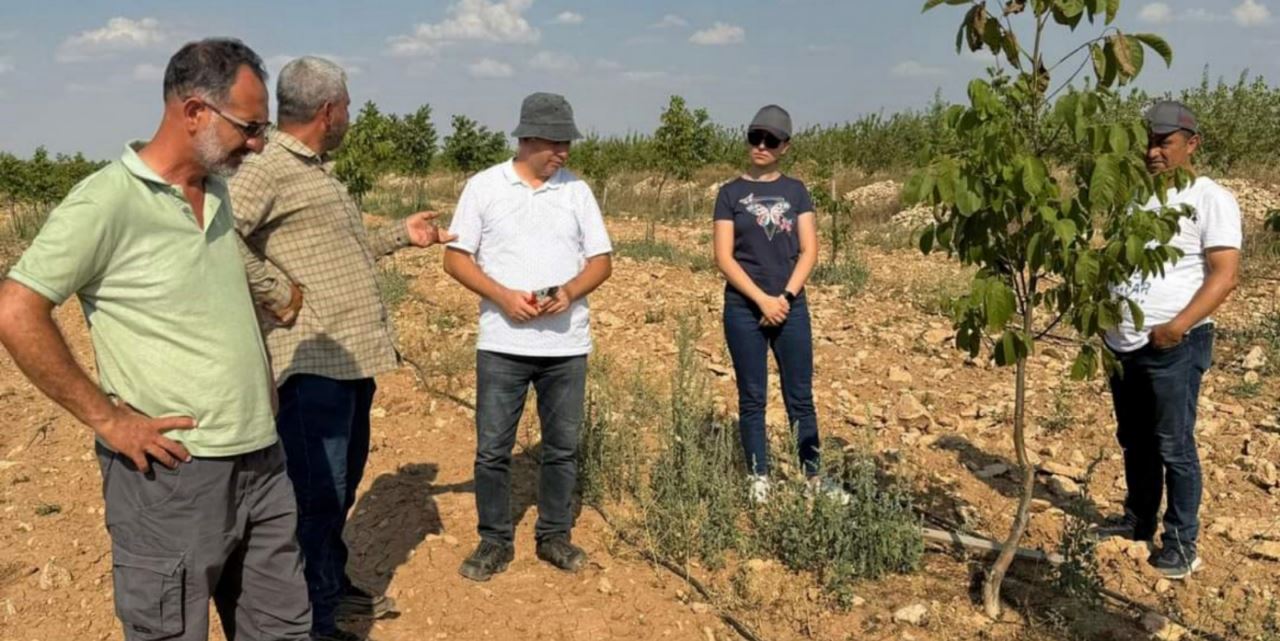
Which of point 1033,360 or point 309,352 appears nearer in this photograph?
point 309,352

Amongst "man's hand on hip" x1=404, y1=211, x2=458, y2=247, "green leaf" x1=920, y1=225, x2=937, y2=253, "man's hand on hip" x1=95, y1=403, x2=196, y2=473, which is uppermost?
"green leaf" x1=920, y1=225, x2=937, y2=253

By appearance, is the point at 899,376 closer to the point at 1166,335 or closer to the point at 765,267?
the point at 765,267

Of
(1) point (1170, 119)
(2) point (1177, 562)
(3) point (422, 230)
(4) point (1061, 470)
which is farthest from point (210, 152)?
(4) point (1061, 470)

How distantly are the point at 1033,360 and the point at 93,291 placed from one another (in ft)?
22.6

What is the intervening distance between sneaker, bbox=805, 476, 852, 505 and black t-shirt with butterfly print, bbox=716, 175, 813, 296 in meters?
0.88

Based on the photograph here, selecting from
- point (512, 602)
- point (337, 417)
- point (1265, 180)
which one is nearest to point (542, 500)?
point (512, 602)

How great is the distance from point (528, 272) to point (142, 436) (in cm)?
169

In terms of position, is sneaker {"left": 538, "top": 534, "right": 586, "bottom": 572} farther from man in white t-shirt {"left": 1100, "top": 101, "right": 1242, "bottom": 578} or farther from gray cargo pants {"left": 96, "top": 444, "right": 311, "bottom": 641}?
man in white t-shirt {"left": 1100, "top": 101, "right": 1242, "bottom": 578}

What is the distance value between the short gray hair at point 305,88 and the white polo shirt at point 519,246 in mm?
730

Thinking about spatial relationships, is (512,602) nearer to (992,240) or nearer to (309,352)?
(309,352)

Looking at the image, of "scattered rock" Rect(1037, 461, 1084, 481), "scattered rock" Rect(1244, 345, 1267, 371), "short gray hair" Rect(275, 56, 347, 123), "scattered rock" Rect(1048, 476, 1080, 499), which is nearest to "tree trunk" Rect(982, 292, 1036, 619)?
"scattered rock" Rect(1048, 476, 1080, 499)

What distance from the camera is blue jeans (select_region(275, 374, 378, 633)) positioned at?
300cm

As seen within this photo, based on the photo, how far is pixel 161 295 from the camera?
214 centimetres

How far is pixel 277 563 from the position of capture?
2.49 m
